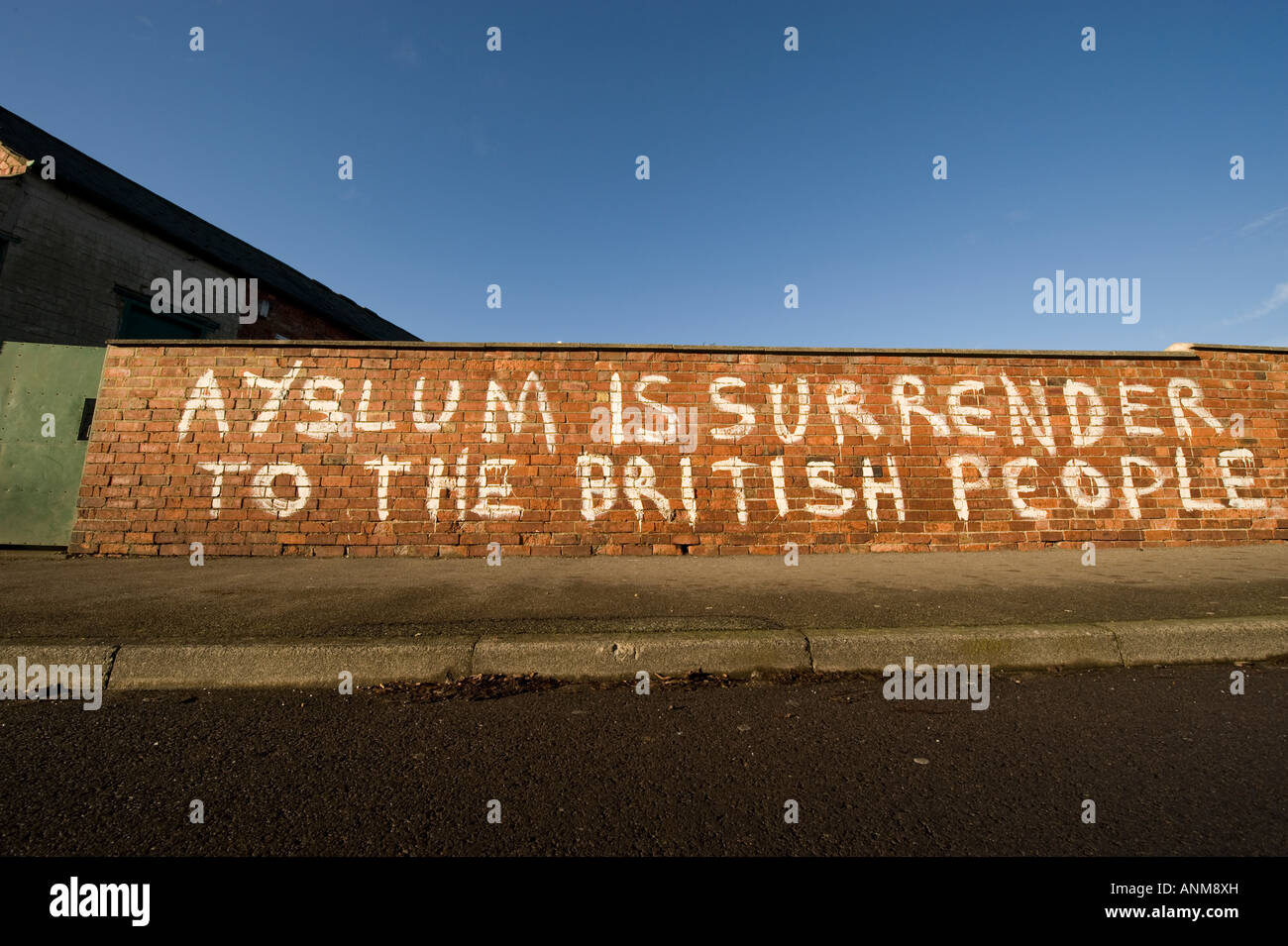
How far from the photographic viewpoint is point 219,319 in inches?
544

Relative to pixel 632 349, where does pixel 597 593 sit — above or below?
below

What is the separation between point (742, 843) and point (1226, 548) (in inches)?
317

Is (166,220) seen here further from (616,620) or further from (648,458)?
(616,620)

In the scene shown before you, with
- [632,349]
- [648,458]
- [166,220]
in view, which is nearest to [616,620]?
[648,458]

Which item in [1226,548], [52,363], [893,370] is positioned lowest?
[1226,548]

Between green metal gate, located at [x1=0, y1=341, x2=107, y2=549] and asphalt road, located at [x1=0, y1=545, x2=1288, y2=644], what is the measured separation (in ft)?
2.52

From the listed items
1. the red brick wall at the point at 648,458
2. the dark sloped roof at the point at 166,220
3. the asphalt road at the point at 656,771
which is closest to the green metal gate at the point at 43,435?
the red brick wall at the point at 648,458

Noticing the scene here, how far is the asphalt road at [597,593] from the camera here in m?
3.45

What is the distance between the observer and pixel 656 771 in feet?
6.89

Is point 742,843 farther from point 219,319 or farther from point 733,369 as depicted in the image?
point 219,319

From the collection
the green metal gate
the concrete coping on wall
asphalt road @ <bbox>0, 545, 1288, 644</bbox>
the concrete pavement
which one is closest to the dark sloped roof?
the green metal gate

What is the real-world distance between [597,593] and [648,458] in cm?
243
